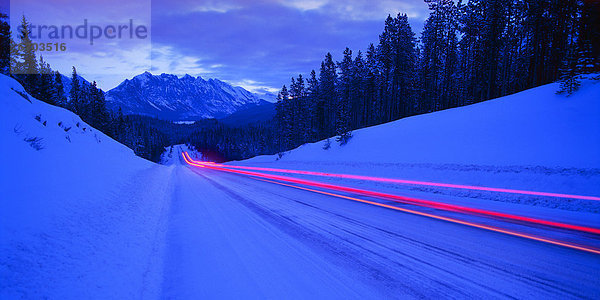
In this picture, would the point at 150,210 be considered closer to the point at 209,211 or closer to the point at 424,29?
the point at 209,211

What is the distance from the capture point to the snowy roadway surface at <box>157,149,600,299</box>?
9.27ft

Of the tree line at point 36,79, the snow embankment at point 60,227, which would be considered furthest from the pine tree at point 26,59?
the snow embankment at point 60,227

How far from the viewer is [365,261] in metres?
3.55

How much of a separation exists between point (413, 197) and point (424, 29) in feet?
163

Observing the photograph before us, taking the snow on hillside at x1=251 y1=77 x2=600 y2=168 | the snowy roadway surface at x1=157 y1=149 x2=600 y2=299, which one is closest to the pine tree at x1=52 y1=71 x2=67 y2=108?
the snow on hillside at x1=251 y1=77 x2=600 y2=168

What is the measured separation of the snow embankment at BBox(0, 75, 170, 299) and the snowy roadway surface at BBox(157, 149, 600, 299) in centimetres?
62

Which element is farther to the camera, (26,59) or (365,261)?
(26,59)

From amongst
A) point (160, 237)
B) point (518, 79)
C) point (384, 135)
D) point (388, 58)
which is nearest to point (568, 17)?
point (518, 79)

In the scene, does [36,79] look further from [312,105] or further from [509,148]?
[509,148]

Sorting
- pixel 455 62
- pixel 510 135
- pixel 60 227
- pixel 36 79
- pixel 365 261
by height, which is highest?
pixel 455 62

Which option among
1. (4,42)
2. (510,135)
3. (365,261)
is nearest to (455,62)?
(510,135)

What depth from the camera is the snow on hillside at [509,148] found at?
8.26 metres

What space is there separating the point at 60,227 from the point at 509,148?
628 inches

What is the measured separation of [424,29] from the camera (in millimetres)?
46719
